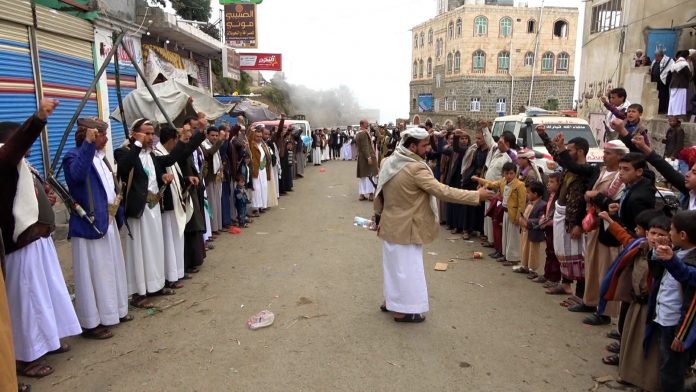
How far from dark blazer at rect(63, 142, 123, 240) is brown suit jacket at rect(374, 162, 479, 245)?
2.52m

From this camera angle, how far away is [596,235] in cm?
453

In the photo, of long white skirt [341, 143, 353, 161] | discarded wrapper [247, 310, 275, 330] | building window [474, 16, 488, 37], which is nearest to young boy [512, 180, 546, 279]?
discarded wrapper [247, 310, 275, 330]

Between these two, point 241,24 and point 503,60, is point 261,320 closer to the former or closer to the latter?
point 241,24

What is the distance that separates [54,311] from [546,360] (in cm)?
392

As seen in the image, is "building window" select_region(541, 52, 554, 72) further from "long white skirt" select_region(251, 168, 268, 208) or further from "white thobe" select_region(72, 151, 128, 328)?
"white thobe" select_region(72, 151, 128, 328)

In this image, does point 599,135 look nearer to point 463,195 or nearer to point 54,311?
point 463,195

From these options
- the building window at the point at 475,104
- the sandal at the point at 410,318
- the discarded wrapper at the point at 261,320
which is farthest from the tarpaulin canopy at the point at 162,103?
the building window at the point at 475,104

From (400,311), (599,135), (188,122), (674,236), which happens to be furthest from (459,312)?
(599,135)

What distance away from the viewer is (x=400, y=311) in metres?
4.59

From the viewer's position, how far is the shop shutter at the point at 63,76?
8727 mm

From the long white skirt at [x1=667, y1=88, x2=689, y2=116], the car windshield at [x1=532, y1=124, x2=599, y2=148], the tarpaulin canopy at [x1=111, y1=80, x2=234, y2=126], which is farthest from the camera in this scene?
the long white skirt at [x1=667, y1=88, x2=689, y2=116]

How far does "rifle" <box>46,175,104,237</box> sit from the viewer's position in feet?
13.0

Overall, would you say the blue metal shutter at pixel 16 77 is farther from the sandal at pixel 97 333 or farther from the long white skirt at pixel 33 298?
the long white skirt at pixel 33 298

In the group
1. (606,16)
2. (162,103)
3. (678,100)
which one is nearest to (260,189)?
(162,103)
